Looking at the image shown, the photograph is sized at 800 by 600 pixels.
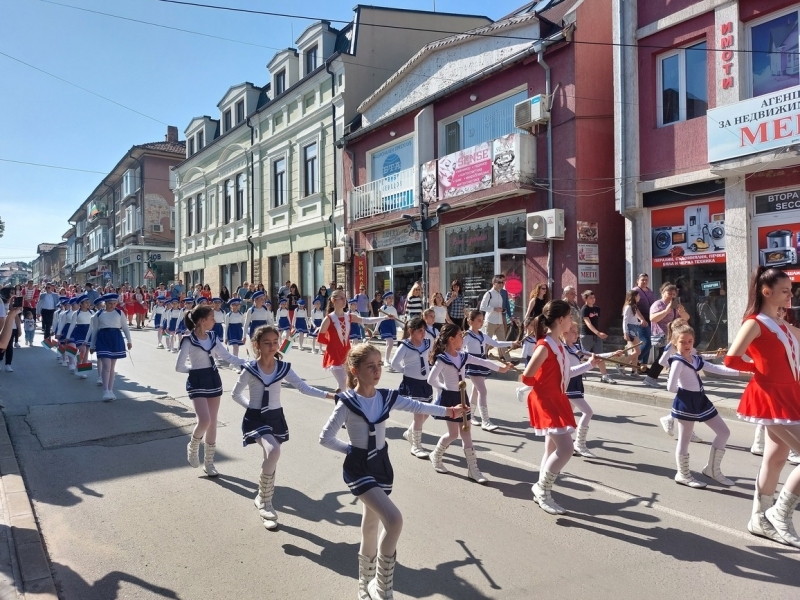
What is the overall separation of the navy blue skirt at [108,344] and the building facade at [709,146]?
10.3 m

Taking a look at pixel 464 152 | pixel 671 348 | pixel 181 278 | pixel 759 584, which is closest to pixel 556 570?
pixel 759 584

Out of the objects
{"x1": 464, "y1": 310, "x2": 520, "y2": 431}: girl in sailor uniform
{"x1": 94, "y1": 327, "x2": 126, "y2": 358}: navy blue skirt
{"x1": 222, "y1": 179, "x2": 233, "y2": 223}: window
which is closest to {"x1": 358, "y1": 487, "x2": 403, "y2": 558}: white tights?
{"x1": 464, "y1": 310, "x2": 520, "y2": 431}: girl in sailor uniform

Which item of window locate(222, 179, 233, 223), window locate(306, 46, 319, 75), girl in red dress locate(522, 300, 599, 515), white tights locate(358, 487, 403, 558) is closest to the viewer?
white tights locate(358, 487, 403, 558)

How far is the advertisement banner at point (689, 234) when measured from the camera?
38.8ft

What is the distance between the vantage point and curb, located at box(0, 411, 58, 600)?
3.53 m

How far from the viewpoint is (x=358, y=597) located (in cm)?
343

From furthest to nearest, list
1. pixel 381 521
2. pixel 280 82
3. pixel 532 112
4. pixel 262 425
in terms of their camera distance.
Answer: pixel 280 82 < pixel 532 112 < pixel 262 425 < pixel 381 521

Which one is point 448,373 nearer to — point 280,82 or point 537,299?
point 537,299

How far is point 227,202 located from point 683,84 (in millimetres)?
25368

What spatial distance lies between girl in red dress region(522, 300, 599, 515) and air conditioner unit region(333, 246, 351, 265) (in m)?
17.5

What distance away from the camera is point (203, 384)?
594 cm

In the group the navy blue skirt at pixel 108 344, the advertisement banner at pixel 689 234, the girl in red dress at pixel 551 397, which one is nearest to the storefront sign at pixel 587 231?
the advertisement banner at pixel 689 234

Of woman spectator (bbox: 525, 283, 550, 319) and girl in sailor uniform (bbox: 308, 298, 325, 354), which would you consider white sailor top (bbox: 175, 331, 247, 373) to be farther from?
girl in sailor uniform (bbox: 308, 298, 325, 354)

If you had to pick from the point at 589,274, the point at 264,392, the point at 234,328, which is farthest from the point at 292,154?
the point at 264,392
